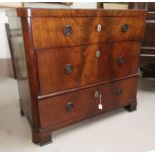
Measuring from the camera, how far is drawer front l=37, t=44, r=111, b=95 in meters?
0.98

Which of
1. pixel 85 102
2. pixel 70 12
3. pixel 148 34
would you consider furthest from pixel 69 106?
pixel 148 34

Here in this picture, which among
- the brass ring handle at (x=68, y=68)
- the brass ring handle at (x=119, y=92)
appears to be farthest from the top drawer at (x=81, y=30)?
the brass ring handle at (x=119, y=92)

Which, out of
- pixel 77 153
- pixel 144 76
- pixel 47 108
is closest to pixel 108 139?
pixel 77 153

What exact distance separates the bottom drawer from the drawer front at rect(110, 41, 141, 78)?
2.7 inches

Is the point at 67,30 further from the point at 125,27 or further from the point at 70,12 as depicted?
the point at 125,27

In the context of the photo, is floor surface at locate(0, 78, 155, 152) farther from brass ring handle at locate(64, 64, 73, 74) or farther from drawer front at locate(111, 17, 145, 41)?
drawer front at locate(111, 17, 145, 41)

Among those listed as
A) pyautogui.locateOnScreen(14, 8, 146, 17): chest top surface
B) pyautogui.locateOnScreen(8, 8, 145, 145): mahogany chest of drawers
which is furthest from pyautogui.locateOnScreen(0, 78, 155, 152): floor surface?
pyautogui.locateOnScreen(14, 8, 146, 17): chest top surface

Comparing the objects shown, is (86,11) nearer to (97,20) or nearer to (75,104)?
(97,20)

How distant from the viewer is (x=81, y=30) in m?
1.00

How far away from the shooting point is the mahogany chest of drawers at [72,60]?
92cm

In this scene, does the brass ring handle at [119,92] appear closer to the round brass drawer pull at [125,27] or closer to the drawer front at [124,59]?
the drawer front at [124,59]

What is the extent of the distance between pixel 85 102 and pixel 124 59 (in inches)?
15.2

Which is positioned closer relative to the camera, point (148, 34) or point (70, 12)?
point (70, 12)

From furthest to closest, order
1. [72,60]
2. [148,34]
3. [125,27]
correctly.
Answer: [148,34] → [125,27] → [72,60]
